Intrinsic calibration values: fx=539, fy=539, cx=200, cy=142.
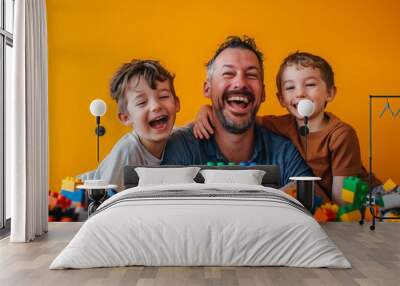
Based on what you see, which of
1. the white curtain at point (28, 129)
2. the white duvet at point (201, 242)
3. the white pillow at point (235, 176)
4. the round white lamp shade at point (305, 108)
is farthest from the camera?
the round white lamp shade at point (305, 108)

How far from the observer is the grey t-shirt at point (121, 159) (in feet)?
24.0

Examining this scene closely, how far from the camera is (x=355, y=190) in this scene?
7309mm

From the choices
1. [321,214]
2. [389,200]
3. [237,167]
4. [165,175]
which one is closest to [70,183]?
[165,175]

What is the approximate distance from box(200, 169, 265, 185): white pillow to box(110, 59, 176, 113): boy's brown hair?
135 cm

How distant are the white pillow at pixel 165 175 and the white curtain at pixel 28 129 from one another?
1.22 metres

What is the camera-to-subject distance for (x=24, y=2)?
585cm

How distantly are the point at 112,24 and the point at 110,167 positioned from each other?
6.53 feet

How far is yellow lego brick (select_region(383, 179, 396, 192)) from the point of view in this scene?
7453mm

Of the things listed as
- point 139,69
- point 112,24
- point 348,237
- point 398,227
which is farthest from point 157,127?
point 398,227

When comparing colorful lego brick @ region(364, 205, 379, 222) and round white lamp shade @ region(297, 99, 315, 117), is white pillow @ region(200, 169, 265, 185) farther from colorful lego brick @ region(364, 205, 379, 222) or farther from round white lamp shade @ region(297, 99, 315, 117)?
colorful lego brick @ region(364, 205, 379, 222)

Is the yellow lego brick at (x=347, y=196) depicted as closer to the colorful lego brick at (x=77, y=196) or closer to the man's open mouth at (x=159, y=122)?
the man's open mouth at (x=159, y=122)

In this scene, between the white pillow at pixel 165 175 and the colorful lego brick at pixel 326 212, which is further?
the colorful lego brick at pixel 326 212

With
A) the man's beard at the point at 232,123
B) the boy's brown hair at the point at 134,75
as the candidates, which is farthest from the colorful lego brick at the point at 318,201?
the boy's brown hair at the point at 134,75

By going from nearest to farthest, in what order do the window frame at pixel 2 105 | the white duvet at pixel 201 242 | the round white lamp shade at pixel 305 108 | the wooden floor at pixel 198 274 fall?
the wooden floor at pixel 198 274, the white duvet at pixel 201 242, the window frame at pixel 2 105, the round white lamp shade at pixel 305 108
